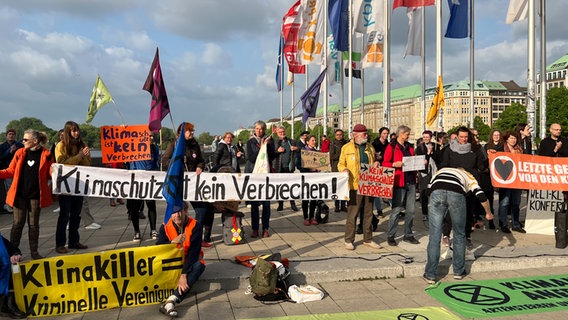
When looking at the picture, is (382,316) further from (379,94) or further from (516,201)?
(379,94)

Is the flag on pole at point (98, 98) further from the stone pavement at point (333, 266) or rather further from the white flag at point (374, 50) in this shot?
the white flag at point (374, 50)

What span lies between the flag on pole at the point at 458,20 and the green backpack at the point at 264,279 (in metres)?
18.1

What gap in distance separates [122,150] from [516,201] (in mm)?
8051

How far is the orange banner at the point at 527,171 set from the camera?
8.02 m

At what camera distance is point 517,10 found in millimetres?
16875

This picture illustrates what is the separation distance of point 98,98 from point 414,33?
1608 cm

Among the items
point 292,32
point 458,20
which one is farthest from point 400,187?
point 292,32

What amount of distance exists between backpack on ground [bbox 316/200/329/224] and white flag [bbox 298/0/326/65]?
15611 millimetres

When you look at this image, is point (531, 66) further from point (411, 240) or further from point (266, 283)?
point (266, 283)

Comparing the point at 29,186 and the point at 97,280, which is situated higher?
the point at 29,186

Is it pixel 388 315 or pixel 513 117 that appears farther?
pixel 513 117

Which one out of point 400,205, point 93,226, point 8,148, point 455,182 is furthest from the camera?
point 8,148

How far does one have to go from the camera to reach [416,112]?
142250 millimetres

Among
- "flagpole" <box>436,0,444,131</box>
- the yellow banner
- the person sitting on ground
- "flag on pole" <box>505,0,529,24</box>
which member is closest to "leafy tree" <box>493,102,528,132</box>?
"flagpole" <box>436,0,444,131</box>
